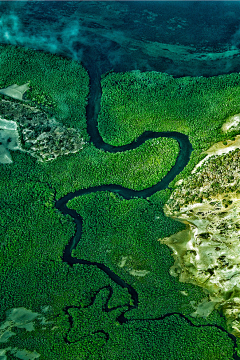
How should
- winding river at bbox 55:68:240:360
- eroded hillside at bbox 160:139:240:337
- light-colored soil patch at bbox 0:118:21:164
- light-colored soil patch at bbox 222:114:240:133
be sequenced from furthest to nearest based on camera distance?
light-colored soil patch at bbox 0:118:21:164 < light-colored soil patch at bbox 222:114:240:133 < winding river at bbox 55:68:240:360 < eroded hillside at bbox 160:139:240:337

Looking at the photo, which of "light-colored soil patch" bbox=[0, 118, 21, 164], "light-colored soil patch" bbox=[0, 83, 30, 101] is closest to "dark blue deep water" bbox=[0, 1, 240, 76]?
"light-colored soil patch" bbox=[0, 83, 30, 101]

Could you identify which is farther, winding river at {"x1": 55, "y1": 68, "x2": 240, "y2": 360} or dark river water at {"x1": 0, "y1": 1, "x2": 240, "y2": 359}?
dark river water at {"x1": 0, "y1": 1, "x2": 240, "y2": 359}

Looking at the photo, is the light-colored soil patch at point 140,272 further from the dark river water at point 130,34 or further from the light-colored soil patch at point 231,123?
the light-colored soil patch at point 231,123

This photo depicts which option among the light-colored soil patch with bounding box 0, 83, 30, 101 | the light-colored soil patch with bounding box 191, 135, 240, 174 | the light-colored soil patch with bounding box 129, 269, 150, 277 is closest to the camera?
the light-colored soil patch with bounding box 129, 269, 150, 277

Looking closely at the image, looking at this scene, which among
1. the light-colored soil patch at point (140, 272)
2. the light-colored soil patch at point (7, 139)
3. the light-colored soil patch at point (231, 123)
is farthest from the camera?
the light-colored soil patch at point (7, 139)

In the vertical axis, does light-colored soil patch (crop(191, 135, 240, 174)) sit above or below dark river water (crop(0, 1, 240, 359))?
below

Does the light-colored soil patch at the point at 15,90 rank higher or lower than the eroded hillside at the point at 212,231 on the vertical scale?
higher

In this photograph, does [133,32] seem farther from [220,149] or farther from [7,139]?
[7,139]

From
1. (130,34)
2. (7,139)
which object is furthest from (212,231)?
(130,34)

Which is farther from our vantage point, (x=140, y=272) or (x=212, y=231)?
(x=140, y=272)

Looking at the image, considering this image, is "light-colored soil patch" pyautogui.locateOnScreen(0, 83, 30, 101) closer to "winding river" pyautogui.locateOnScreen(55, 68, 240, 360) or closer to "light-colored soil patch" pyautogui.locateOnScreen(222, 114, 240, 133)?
"winding river" pyautogui.locateOnScreen(55, 68, 240, 360)

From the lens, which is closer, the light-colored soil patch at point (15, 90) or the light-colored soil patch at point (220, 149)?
the light-colored soil patch at point (220, 149)

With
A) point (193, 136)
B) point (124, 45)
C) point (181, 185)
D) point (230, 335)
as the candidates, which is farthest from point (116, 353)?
point (124, 45)

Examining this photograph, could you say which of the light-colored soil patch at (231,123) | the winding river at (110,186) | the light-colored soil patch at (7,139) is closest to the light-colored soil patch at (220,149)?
the light-colored soil patch at (231,123)
